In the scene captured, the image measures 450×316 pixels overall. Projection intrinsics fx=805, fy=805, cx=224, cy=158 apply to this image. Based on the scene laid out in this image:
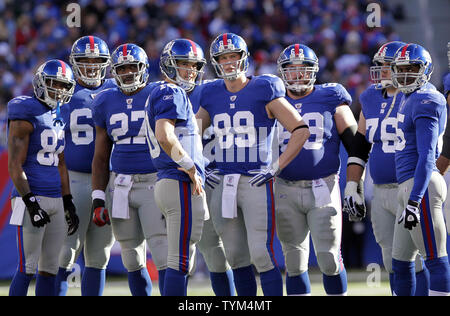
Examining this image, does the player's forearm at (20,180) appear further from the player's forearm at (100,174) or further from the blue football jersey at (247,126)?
the blue football jersey at (247,126)

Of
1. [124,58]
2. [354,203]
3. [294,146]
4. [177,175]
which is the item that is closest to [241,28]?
[124,58]

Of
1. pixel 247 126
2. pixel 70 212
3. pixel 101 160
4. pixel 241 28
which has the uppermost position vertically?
pixel 241 28

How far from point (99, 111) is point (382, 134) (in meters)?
1.90

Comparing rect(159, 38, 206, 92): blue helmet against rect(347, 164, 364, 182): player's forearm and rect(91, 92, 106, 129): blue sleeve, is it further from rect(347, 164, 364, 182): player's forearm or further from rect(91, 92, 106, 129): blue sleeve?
rect(347, 164, 364, 182): player's forearm

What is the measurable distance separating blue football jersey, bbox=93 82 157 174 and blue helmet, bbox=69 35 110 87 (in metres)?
0.44

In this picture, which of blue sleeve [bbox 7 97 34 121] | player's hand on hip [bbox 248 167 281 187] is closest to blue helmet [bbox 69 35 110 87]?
blue sleeve [bbox 7 97 34 121]

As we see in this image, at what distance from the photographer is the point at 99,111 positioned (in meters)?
5.36

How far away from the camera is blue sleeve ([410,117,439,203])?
4.72 meters

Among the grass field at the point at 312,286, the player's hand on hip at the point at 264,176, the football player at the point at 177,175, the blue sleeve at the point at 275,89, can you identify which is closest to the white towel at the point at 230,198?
the player's hand on hip at the point at 264,176

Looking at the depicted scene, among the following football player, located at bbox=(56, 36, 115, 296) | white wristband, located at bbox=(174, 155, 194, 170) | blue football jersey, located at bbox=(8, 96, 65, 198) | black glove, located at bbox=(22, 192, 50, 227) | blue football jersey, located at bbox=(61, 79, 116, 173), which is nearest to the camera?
white wristband, located at bbox=(174, 155, 194, 170)

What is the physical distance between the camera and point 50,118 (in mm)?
5141

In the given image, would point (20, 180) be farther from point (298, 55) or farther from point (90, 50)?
point (298, 55)

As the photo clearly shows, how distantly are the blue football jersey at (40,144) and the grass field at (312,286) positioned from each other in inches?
83.6

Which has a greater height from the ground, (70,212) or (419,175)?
(419,175)
